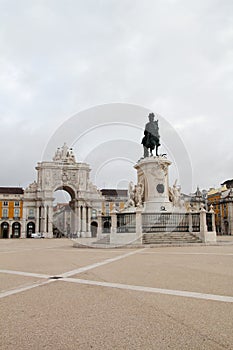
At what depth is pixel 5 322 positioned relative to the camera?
4.00 meters

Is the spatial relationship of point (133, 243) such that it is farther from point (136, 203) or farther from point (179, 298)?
point (179, 298)

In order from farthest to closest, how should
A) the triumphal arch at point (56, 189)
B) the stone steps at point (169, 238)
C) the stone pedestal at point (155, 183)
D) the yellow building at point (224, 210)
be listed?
the triumphal arch at point (56, 189)
the yellow building at point (224, 210)
the stone pedestal at point (155, 183)
the stone steps at point (169, 238)

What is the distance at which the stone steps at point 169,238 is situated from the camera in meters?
18.8

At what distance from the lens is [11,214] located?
79750mm

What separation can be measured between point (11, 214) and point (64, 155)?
2153cm

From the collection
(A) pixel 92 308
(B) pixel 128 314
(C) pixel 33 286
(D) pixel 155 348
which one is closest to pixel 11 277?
(C) pixel 33 286

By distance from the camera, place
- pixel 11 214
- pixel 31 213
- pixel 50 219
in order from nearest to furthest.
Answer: pixel 11 214, pixel 50 219, pixel 31 213

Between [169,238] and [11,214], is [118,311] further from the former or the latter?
[11,214]

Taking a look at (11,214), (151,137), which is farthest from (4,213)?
(151,137)

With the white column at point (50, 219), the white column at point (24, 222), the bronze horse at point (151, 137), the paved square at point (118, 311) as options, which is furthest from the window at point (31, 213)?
the paved square at point (118, 311)

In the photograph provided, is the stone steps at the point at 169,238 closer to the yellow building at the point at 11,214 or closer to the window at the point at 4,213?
the yellow building at the point at 11,214

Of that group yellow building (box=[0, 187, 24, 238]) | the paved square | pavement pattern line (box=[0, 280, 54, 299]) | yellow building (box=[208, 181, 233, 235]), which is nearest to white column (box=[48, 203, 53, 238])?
yellow building (box=[0, 187, 24, 238])

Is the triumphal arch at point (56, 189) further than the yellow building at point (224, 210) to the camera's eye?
Yes

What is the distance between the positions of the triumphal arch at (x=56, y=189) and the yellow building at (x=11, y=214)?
1.53 m
